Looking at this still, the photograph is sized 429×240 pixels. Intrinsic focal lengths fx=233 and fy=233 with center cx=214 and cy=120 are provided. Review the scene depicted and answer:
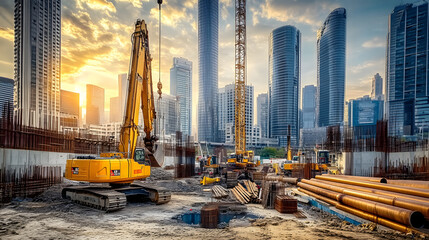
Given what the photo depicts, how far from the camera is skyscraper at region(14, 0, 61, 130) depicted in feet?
215

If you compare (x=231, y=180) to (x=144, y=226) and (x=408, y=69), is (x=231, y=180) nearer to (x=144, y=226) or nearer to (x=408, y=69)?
(x=144, y=226)

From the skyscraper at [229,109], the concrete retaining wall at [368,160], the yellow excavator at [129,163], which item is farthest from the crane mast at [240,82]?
the skyscraper at [229,109]

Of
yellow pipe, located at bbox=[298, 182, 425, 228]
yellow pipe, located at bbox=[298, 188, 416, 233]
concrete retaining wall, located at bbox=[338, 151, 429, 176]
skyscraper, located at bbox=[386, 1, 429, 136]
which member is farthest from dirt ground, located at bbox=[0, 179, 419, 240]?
skyscraper, located at bbox=[386, 1, 429, 136]

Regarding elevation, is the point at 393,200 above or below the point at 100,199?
above

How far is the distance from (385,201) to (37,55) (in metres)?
92.0

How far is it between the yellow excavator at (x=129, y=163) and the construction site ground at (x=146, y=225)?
566 mm

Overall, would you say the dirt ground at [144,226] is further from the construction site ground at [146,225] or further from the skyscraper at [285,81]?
the skyscraper at [285,81]

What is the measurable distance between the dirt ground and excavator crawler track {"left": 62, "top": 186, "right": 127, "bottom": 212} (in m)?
0.23

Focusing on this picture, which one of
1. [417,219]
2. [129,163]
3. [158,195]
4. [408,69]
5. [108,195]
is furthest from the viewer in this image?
[408,69]

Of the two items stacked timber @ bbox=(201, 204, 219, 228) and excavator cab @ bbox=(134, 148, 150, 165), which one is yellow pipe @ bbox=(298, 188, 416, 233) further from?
excavator cab @ bbox=(134, 148, 150, 165)

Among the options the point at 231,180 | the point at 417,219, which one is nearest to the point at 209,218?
the point at 417,219

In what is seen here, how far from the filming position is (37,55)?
238ft

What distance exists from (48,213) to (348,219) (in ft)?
34.9

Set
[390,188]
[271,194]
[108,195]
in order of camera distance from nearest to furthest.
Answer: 1. [390,188]
2. [108,195]
3. [271,194]
